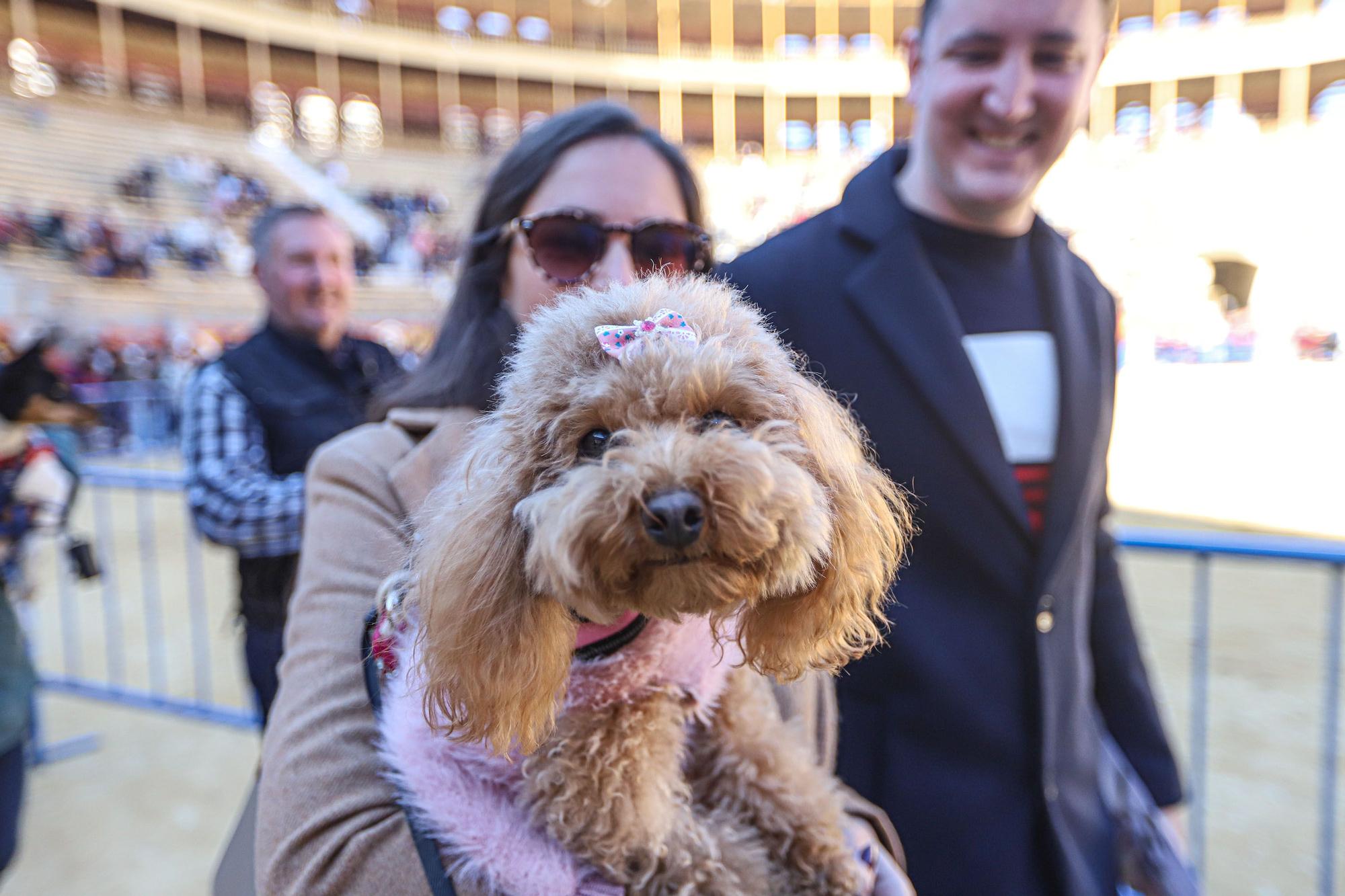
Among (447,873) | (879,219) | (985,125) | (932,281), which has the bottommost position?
(447,873)

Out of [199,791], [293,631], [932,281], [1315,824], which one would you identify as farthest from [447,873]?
[1315,824]

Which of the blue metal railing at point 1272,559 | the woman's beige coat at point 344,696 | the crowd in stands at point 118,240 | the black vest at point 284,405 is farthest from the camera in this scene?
the crowd in stands at point 118,240

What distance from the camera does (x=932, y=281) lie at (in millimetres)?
1718

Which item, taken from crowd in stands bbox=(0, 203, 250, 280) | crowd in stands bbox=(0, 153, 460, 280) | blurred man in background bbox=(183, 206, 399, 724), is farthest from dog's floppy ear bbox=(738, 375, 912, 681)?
crowd in stands bbox=(0, 203, 250, 280)

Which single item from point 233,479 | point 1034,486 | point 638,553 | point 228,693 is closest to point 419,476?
point 638,553

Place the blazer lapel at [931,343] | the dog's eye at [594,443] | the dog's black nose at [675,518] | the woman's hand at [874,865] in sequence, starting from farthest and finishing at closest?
1. the blazer lapel at [931,343]
2. the woman's hand at [874,865]
3. the dog's eye at [594,443]
4. the dog's black nose at [675,518]

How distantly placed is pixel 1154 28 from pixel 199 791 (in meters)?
39.1

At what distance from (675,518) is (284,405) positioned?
2480 mm

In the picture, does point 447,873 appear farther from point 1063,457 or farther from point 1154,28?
point 1154,28

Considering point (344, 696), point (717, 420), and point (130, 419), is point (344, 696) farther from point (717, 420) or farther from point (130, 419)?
point (130, 419)

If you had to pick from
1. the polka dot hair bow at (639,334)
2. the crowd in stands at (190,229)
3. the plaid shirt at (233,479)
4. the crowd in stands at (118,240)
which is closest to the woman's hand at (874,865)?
the polka dot hair bow at (639,334)

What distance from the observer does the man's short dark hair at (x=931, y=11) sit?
180cm

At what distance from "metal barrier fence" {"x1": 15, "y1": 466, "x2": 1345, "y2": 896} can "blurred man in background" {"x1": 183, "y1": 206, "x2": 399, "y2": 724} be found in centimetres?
117

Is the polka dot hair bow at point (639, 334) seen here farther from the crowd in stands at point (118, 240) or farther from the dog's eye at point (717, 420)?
the crowd in stands at point (118, 240)
